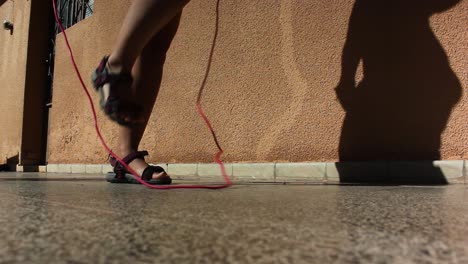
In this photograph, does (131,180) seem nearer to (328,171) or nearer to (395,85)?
(328,171)

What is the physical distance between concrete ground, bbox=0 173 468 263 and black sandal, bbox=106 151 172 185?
28.1 inches

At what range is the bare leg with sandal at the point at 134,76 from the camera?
1629mm

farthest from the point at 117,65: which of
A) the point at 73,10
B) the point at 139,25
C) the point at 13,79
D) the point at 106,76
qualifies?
the point at 13,79

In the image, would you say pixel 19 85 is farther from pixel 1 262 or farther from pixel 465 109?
pixel 1 262

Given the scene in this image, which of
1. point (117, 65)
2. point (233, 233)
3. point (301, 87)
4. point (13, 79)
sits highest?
point (13, 79)

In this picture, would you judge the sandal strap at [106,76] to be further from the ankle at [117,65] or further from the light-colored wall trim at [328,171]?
the light-colored wall trim at [328,171]

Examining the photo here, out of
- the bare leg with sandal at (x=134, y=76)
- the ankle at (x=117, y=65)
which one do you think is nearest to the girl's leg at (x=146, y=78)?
the bare leg with sandal at (x=134, y=76)

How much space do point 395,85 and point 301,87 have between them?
56 centimetres

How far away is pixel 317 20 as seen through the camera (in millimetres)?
2695

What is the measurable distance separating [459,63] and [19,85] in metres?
5.54

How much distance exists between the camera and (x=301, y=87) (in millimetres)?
2719

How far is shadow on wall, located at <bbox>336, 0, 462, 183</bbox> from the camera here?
88.9 inches

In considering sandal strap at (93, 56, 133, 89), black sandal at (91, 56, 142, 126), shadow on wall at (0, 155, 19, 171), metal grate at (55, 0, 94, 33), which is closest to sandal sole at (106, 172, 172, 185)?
black sandal at (91, 56, 142, 126)

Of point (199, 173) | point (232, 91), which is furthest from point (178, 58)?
point (199, 173)
